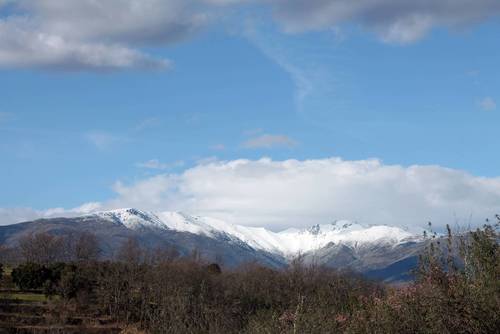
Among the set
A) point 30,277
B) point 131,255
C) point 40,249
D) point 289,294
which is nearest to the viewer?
point 289,294

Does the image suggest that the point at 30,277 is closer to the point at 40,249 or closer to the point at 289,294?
the point at 289,294

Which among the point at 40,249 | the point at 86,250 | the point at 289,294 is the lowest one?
the point at 289,294

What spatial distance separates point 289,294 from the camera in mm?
86250

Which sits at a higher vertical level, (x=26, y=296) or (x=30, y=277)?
(x=30, y=277)

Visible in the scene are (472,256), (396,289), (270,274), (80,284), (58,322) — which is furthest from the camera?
(270,274)

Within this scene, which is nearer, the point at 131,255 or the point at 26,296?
the point at 26,296

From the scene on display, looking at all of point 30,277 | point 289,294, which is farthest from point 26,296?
point 289,294

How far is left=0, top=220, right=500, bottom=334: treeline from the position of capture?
17.1 m

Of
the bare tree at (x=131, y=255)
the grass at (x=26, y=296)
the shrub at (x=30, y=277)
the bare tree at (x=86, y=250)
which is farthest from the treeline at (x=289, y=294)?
the bare tree at (x=131, y=255)

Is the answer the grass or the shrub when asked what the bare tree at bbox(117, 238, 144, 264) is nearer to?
the shrub

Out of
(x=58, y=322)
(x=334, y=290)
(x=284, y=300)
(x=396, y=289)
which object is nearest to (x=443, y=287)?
(x=396, y=289)

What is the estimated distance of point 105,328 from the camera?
7544cm

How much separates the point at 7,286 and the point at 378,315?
262ft

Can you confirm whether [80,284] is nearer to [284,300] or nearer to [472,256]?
[284,300]
